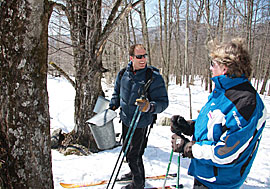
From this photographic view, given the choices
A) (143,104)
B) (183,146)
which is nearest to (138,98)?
(143,104)

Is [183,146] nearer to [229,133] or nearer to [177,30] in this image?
[229,133]

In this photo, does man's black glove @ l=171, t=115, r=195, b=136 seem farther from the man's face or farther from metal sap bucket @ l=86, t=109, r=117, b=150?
metal sap bucket @ l=86, t=109, r=117, b=150

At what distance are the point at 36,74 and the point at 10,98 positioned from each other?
0.26 metres

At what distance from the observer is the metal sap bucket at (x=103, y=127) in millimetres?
2979

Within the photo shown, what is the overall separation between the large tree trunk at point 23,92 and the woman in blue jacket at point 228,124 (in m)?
1.24

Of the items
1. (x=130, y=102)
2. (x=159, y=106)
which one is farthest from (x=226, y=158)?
(x=130, y=102)

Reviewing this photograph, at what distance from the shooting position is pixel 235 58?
139 centimetres

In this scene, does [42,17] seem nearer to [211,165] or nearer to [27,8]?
[27,8]

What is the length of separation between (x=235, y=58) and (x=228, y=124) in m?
0.48

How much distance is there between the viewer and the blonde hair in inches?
54.6

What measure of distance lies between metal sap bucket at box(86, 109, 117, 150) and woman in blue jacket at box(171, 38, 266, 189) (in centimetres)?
164

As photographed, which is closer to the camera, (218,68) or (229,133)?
(229,133)

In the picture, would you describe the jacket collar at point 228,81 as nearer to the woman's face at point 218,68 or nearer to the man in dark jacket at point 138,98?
the woman's face at point 218,68

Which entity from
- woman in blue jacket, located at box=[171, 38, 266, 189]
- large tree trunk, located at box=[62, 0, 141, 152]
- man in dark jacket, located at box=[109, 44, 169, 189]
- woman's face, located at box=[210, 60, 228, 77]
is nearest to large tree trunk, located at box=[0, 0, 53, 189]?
man in dark jacket, located at box=[109, 44, 169, 189]
